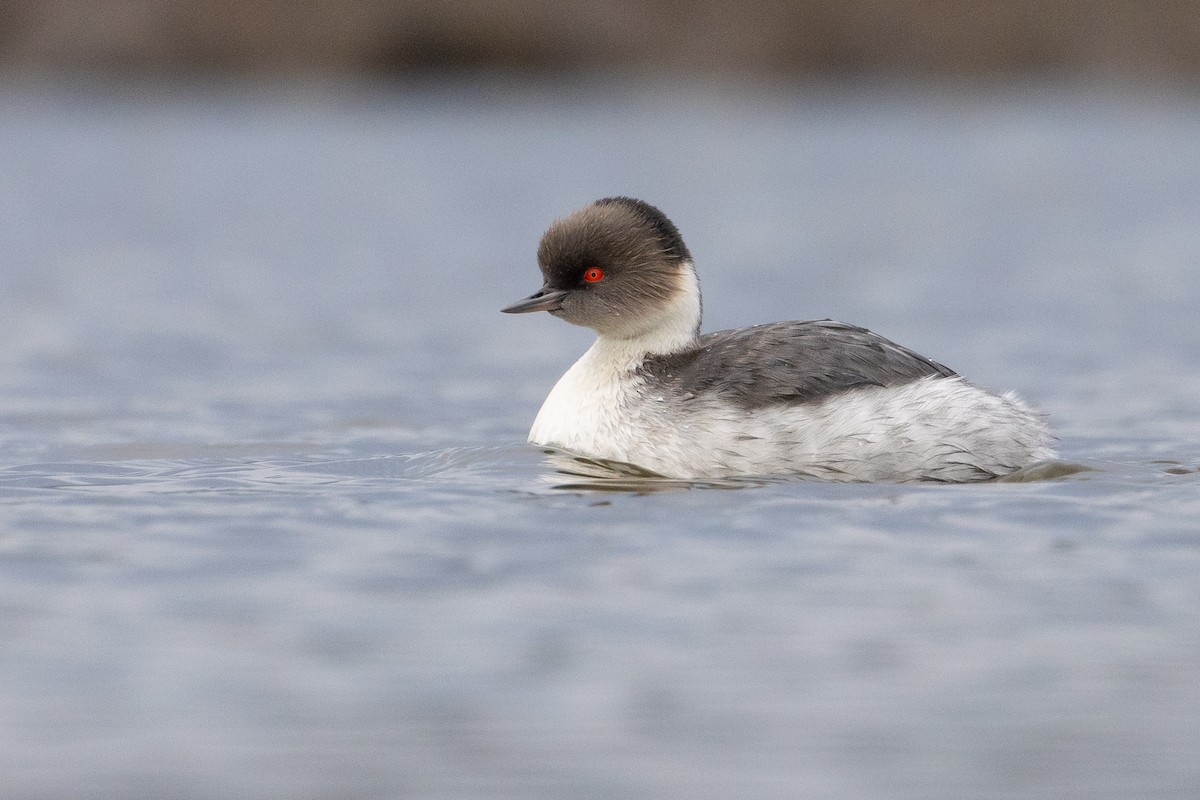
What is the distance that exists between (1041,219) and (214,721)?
17746mm

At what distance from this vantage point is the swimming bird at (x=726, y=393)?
7352 millimetres

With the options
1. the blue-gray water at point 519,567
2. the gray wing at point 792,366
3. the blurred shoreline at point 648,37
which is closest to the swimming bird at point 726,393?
the gray wing at point 792,366

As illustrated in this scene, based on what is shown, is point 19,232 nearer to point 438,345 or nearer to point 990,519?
point 438,345

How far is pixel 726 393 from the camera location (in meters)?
7.50

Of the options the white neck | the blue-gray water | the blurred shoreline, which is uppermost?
the blurred shoreline

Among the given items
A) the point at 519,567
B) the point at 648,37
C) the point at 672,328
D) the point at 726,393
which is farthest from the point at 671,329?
the point at 648,37

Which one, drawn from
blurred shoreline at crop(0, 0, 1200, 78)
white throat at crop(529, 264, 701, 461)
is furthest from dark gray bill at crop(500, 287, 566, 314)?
blurred shoreline at crop(0, 0, 1200, 78)

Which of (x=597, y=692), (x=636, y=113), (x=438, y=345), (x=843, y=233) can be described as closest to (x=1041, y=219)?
(x=843, y=233)

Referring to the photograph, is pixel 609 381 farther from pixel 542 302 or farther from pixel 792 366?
pixel 792 366

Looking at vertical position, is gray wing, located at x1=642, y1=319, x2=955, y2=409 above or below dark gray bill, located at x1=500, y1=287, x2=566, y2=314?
below

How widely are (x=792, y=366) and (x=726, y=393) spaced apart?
29cm

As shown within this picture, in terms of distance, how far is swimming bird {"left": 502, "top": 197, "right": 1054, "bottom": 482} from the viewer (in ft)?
24.1

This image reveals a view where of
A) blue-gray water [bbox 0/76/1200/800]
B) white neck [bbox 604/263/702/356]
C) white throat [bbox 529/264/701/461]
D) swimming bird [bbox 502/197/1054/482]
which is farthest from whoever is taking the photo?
white neck [bbox 604/263/702/356]

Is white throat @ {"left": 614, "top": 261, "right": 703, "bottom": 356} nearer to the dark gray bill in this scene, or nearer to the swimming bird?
the swimming bird
